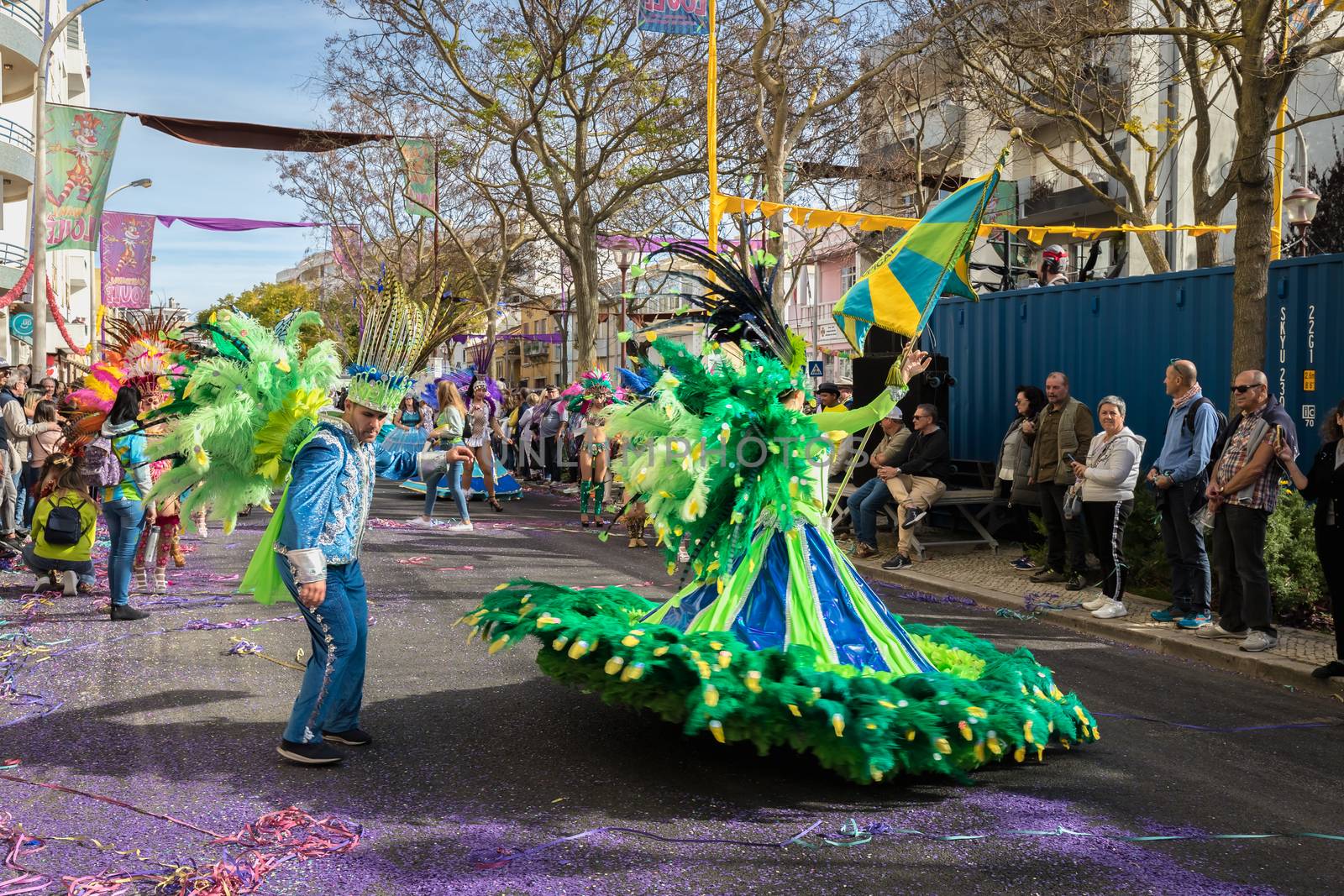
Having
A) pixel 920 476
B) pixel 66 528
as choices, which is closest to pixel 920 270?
pixel 920 476

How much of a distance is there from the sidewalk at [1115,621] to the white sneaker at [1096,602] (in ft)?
0.21

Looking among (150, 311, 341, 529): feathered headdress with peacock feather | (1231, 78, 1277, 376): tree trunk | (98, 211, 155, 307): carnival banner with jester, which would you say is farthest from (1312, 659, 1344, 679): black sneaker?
(98, 211, 155, 307): carnival banner with jester

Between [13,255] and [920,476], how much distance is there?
2550cm

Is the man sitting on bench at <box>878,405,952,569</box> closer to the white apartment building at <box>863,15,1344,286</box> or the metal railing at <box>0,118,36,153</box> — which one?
the white apartment building at <box>863,15,1344,286</box>

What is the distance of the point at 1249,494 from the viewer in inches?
278

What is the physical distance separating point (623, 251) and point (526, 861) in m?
20.9

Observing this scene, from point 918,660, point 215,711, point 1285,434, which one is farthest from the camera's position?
point 1285,434

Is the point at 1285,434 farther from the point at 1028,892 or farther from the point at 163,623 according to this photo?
the point at 163,623

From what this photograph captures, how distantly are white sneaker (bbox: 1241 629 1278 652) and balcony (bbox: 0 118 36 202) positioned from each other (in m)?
27.2

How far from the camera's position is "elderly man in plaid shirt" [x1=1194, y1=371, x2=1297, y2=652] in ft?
23.0

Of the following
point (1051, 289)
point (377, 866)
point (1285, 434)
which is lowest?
point (377, 866)

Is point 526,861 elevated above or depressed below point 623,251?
below

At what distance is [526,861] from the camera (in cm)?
389

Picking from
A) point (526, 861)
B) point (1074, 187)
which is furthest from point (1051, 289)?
point (1074, 187)
